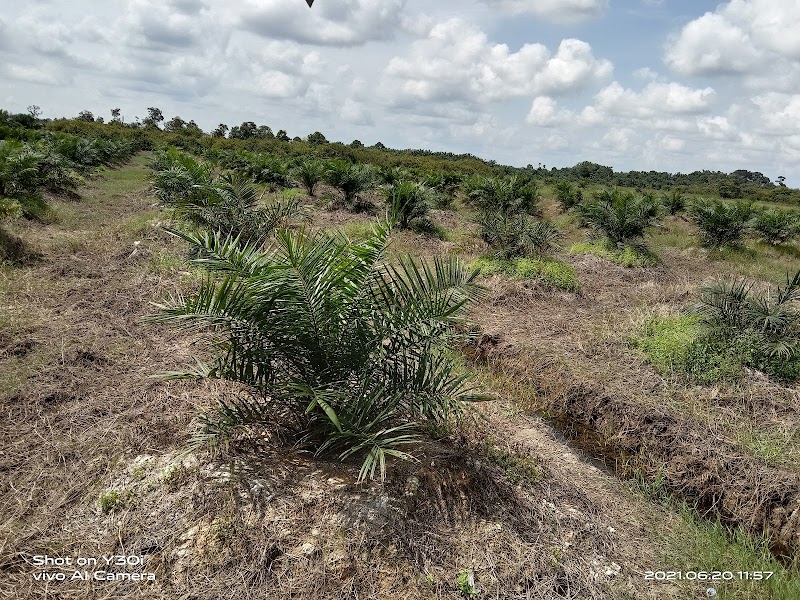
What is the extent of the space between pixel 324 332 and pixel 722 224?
44.9 ft

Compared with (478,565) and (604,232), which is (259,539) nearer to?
(478,565)

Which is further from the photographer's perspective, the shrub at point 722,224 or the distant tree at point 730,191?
the distant tree at point 730,191

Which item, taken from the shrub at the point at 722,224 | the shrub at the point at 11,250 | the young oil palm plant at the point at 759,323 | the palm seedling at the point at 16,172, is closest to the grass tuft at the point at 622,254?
the shrub at the point at 722,224

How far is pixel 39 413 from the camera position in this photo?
11.7 ft

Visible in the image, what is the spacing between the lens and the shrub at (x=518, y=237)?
9586mm

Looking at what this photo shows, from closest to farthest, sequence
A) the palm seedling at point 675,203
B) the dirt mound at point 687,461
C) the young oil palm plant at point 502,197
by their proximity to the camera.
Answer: the dirt mound at point 687,461
the young oil palm plant at point 502,197
the palm seedling at point 675,203

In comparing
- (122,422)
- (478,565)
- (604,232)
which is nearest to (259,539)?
(478,565)

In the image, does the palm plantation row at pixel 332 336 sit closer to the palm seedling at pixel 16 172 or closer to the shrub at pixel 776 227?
the palm seedling at pixel 16 172

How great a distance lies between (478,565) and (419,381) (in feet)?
3.35

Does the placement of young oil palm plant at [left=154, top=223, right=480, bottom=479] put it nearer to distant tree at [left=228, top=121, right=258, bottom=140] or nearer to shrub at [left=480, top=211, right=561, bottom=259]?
shrub at [left=480, top=211, right=561, bottom=259]

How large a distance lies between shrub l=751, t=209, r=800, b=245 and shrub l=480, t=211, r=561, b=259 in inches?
311

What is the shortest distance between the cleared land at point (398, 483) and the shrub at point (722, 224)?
30.4 ft

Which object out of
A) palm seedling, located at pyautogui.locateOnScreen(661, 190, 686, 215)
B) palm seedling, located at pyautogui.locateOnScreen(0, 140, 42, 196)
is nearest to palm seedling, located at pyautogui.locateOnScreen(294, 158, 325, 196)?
palm seedling, located at pyautogui.locateOnScreen(0, 140, 42, 196)

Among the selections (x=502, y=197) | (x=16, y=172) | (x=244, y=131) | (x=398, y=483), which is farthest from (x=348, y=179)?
(x=244, y=131)
